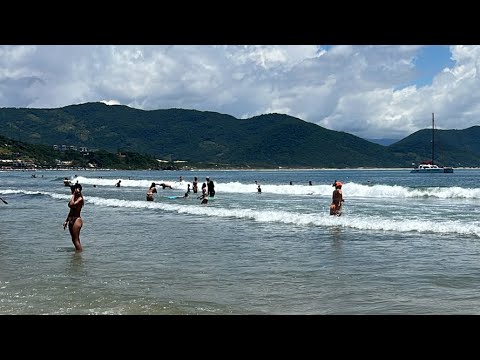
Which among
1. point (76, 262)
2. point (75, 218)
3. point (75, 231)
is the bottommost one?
point (76, 262)

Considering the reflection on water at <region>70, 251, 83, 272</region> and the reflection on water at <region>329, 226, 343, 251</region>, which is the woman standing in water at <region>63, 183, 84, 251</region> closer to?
the reflection on water at <region>70, 251, 83, 272</region>

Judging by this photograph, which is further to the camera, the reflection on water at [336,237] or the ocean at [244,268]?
the reflection on water at [336,237]

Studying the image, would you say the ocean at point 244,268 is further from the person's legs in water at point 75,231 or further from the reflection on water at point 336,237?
the person's legs in water at point 75,231

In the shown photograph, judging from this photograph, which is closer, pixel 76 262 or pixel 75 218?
pixel 76 262

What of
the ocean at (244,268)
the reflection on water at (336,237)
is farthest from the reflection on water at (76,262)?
the reflection on water at (336,237)

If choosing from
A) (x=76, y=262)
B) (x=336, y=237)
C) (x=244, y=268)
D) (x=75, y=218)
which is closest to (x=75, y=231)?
(x=75, y=218)

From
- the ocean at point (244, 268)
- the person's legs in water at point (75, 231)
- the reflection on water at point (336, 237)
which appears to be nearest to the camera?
the ocean at point (244, 268)

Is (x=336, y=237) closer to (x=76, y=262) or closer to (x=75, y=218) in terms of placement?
(x=75, y=218)

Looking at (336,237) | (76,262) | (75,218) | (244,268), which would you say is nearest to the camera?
(244,268)
